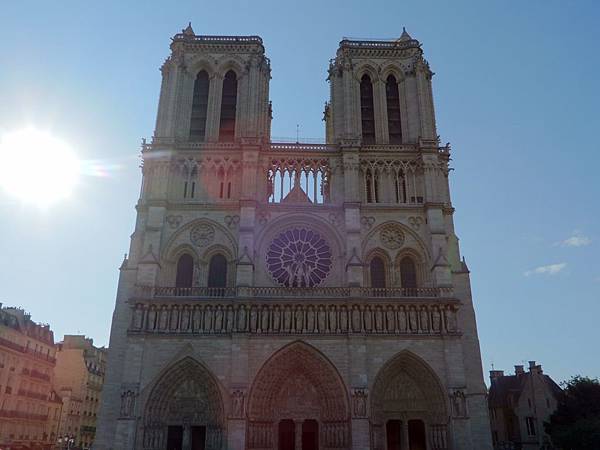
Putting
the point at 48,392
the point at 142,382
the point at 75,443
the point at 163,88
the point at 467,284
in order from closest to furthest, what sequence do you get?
the point at 142,382
the point at 467,284
the point at 163,88
the point at 48,392
the point at 75,443

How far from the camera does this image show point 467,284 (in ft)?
93.1

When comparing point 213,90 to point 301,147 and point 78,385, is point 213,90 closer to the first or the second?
point 301,147

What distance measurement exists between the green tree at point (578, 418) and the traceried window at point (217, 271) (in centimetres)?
2053

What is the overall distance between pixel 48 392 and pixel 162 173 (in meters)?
20.1

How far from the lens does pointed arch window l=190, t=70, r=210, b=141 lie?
32869 mm

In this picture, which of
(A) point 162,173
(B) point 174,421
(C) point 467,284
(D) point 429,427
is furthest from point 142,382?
(C) point 467,284

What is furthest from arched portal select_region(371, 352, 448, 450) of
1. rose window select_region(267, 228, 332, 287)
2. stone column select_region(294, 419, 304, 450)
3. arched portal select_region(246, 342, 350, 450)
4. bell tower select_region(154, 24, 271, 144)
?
bell tower select_region(154, 24, 271, 144)

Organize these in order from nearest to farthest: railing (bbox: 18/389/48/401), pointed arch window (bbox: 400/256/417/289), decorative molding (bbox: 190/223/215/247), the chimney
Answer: pointed arch window (bbox: 400/256/417/289)
decorative molding (bbox: 190/223/215/247)
railing (bbox: 18/389/48/401)
the chimney

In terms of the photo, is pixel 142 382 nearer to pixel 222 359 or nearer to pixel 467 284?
pixel 222 359

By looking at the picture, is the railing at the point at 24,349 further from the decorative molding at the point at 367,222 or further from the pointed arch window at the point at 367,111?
the pointed arch window at the point at 367,111

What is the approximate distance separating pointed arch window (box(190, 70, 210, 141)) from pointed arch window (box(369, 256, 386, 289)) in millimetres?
12562

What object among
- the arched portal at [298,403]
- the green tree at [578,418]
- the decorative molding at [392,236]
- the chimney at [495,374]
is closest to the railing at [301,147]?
the decorative molding at [392,236]

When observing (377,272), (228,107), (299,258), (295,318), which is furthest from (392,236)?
(228,107)

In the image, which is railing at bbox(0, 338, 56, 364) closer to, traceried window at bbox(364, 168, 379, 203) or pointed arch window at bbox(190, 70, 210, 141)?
pointed arch window at bbox(190, 70, 210, 141)
